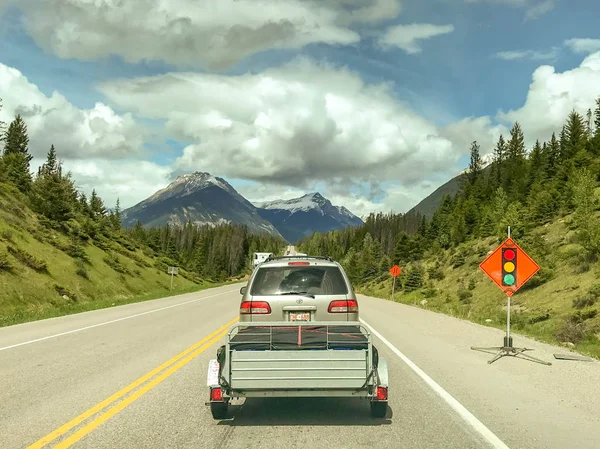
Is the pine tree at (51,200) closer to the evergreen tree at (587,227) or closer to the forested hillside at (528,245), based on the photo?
the forested hillside at (528,245)

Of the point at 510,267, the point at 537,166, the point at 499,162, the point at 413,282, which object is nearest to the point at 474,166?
the point at 499,162

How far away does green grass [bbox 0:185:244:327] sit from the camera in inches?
1043

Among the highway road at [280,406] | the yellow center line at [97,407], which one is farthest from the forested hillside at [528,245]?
the yellow center line at [97,407]

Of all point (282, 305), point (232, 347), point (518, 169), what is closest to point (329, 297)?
point (282, 305)

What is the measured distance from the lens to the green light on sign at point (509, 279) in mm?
12159

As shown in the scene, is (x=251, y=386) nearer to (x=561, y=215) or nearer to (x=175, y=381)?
(x=175, y=381)

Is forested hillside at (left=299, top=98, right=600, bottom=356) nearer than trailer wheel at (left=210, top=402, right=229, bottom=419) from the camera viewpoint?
No

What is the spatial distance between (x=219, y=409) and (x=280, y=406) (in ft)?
3.81

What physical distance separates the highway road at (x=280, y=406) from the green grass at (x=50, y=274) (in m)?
9.72

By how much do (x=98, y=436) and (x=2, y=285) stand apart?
80.6 ft

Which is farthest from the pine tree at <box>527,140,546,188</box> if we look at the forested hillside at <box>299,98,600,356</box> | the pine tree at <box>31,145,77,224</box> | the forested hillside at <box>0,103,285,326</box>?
the pine tree at <box>31,145,77,224</box>

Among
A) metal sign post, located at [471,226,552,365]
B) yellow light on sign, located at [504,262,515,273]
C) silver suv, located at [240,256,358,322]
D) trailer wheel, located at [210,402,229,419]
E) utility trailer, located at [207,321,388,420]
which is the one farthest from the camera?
yellow light on sign, located at [504,262,515,273]

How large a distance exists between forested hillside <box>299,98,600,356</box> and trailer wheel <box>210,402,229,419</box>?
9.44m

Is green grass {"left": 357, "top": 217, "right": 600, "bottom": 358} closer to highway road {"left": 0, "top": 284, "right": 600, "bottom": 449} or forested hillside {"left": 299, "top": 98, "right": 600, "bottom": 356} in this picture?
forested hillside {"left": 299, "top": 98, "right": 600, "bottom": 356}
